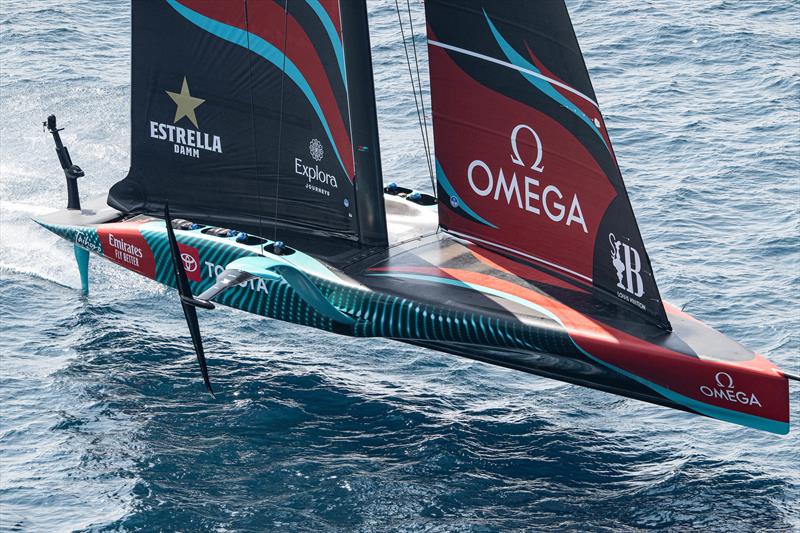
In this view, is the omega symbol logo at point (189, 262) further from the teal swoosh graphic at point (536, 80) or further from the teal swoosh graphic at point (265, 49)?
the teal swoosh graphic at point (536, 80)

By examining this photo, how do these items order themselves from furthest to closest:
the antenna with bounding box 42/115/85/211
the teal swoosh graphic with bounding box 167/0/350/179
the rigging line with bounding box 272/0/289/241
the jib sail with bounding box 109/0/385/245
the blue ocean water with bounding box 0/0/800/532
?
the antenna with bounding box 42/115/85/211
the teal swoosh graphic with bounding box 167/0/350/179
the jib sail with bounding box 109/0/385/245
the rigging line with bounding box 272/0/289/241
the blue ocean water with bounding box 0/0/800/532

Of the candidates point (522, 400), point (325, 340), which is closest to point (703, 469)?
point (522, 400)

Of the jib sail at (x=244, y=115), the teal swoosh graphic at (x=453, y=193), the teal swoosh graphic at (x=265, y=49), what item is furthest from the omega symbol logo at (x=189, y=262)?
the teal swoosh graphic at (x=453, y=193)

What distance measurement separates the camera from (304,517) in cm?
1594

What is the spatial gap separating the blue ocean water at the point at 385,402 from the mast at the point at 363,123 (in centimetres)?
221

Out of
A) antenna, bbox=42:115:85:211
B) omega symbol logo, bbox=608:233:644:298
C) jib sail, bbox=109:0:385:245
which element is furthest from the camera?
antenna, bbox=42:115:85:211

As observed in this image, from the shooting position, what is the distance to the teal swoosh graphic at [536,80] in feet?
56.5

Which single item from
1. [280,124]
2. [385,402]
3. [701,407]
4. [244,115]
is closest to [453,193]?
[280,124]

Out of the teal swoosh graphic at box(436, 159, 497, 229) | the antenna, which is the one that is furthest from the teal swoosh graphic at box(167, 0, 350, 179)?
the antenna

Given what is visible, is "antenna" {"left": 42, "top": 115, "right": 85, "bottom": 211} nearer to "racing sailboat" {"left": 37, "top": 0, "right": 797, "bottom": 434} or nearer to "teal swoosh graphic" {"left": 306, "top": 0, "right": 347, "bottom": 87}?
"racing sailboat" {"left": 37, "top": 0, "right": 797, "bottom": 434}

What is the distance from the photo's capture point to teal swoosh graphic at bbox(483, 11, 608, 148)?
17219mm

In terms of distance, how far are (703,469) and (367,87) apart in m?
6.96

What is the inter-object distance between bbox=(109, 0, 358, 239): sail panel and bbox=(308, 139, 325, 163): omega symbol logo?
20mm

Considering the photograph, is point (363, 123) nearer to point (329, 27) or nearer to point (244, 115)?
point (329, 27)
